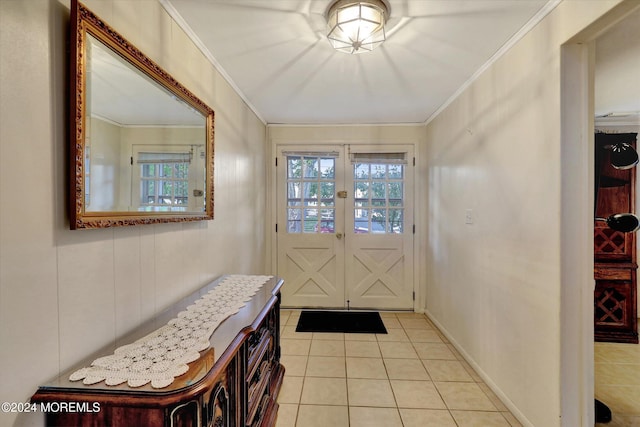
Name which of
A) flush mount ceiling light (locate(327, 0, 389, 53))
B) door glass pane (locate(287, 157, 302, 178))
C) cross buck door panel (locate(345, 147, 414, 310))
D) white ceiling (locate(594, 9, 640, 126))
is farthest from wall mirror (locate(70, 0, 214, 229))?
white ceiling (locate(594, 9, 640, 126))

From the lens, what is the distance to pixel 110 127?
1026 millimetres

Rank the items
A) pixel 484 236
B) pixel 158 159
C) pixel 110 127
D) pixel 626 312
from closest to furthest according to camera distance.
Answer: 1. pixel 110 127
2. pixel 158 159
3. pixel 484 236
4. pixel 626 312

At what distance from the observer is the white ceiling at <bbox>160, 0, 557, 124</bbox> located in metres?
1.47

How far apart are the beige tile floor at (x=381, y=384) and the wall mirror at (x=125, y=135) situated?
1.46 m

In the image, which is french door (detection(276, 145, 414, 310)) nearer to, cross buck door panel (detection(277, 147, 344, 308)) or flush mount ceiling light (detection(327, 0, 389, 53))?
cross buck door panel (detection(277, 147, 344, 308))

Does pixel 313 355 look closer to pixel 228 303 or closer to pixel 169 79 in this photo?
pixel 228 303

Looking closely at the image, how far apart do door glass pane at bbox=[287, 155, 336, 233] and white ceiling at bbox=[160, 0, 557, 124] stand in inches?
31.3

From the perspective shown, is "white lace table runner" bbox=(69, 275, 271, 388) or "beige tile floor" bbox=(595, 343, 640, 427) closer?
"white lace table runner" bbox=(69, 275, 271, 388)

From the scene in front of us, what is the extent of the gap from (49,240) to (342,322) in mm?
2813

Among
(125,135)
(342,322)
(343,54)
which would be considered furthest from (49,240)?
(342,322)

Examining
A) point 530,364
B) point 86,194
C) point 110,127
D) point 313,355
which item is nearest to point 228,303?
point 86,194

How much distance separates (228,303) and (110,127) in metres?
0.96

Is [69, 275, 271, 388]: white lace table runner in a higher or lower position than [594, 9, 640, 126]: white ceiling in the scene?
lower

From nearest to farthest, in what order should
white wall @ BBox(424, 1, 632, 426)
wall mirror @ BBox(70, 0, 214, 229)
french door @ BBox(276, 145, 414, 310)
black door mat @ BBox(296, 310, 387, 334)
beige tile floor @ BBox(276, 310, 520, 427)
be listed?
wall mirror @ BBox(70, 0, 214, 229) → white wall @ BBox(424, 1, 632, 426) → beige tile floor @ BBox(276, 310, 520, 427) → black door mat @ BBox(296, 310, 387, 334) → french door @ BBox(276, 145, 414, 310)
